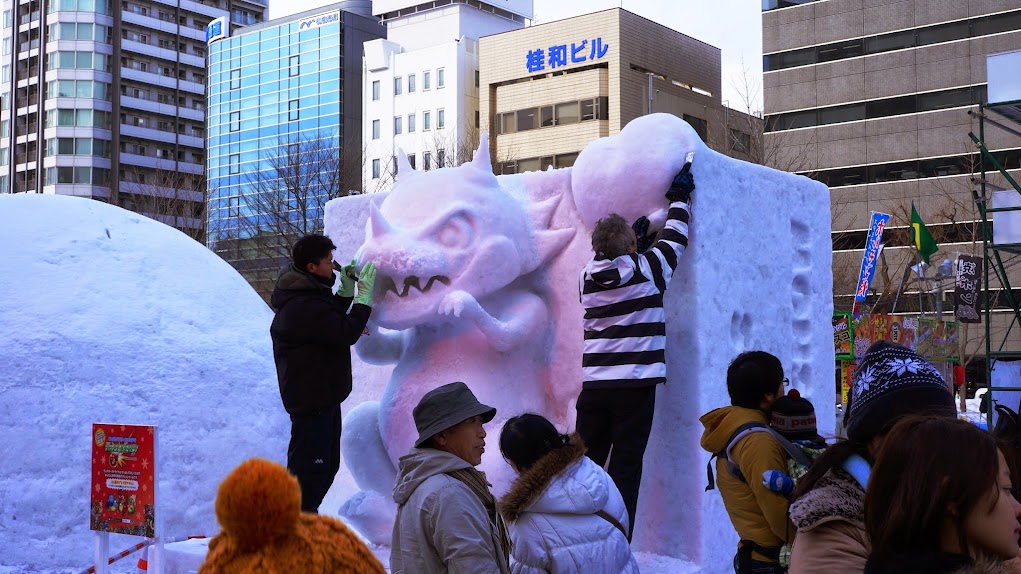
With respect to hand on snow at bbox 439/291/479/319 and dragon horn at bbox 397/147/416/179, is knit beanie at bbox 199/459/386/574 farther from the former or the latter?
dragon horn at bbox 397/147/416/179

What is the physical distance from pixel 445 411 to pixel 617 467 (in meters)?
2.19

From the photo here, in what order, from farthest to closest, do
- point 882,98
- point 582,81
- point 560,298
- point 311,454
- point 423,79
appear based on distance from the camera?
point 423,79 < point 582,81 < point 882,98 < point 560,298 < point 311,454

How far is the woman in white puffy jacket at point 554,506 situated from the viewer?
3.38 metres

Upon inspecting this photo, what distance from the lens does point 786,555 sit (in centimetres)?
329

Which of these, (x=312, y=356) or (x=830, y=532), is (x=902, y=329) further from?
(x=830, y=532)

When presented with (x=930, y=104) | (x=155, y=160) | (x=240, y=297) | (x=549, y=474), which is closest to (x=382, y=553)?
(x=549, y=474)

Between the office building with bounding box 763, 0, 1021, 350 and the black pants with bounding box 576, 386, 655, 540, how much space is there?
38.9 meters

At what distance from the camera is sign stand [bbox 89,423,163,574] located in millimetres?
5230

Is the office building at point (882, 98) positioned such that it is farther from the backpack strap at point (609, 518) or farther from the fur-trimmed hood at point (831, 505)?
the fur-trimmed hood at point (831, 505)

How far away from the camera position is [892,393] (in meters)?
2.60

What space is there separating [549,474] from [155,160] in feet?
222

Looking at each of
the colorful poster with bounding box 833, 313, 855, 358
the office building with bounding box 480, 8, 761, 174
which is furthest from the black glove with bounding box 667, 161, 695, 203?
the office building with bounding box 480, 8, 761, 174

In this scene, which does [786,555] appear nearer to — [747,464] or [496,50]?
[747,464]

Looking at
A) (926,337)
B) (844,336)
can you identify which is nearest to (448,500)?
(844,336)
